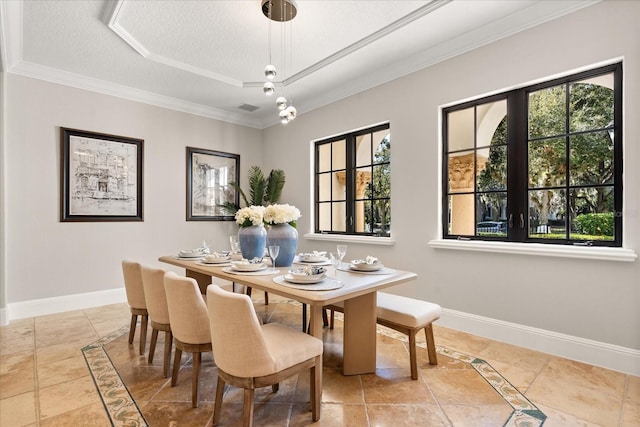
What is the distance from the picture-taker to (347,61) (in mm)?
3455

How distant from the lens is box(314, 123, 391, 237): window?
3.87 meters

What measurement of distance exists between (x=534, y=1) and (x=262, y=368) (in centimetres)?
322

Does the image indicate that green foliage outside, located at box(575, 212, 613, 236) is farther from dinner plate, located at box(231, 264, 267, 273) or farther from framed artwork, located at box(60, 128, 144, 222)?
framed artwork, located at box(60, 128, 144, 222)

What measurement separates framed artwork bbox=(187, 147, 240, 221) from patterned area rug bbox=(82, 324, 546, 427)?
242cm

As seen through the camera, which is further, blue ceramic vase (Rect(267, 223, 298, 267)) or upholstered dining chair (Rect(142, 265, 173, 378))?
blue ceramic vase (Rect(267, 223, 298, 267))

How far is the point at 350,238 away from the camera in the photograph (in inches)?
160

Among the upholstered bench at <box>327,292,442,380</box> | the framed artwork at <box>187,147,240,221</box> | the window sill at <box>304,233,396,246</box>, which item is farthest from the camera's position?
the framed artwork at <box>187,147,240,221</box>

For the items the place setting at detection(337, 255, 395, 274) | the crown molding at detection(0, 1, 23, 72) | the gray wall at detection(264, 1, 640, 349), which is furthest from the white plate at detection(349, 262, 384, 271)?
the crown molding at detection(0, 1, 23, 72)

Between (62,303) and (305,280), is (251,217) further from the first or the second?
(62,303)

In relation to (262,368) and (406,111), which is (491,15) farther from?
(262,368)

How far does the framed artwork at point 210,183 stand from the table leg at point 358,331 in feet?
11.0

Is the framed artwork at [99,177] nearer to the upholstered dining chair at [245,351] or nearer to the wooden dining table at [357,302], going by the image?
the wooden dining table at [357,302]

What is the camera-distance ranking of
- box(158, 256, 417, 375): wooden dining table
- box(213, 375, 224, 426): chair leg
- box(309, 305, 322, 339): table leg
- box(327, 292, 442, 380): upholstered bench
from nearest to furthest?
box(213, 375, 224, 426): chair leg, box(309, 305, 322, 339): table leg, box(158, 256, 417, 375): wooden dining table, box(327, 292, 442, 380): upholstered bench

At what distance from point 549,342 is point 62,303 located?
16.2 ft
